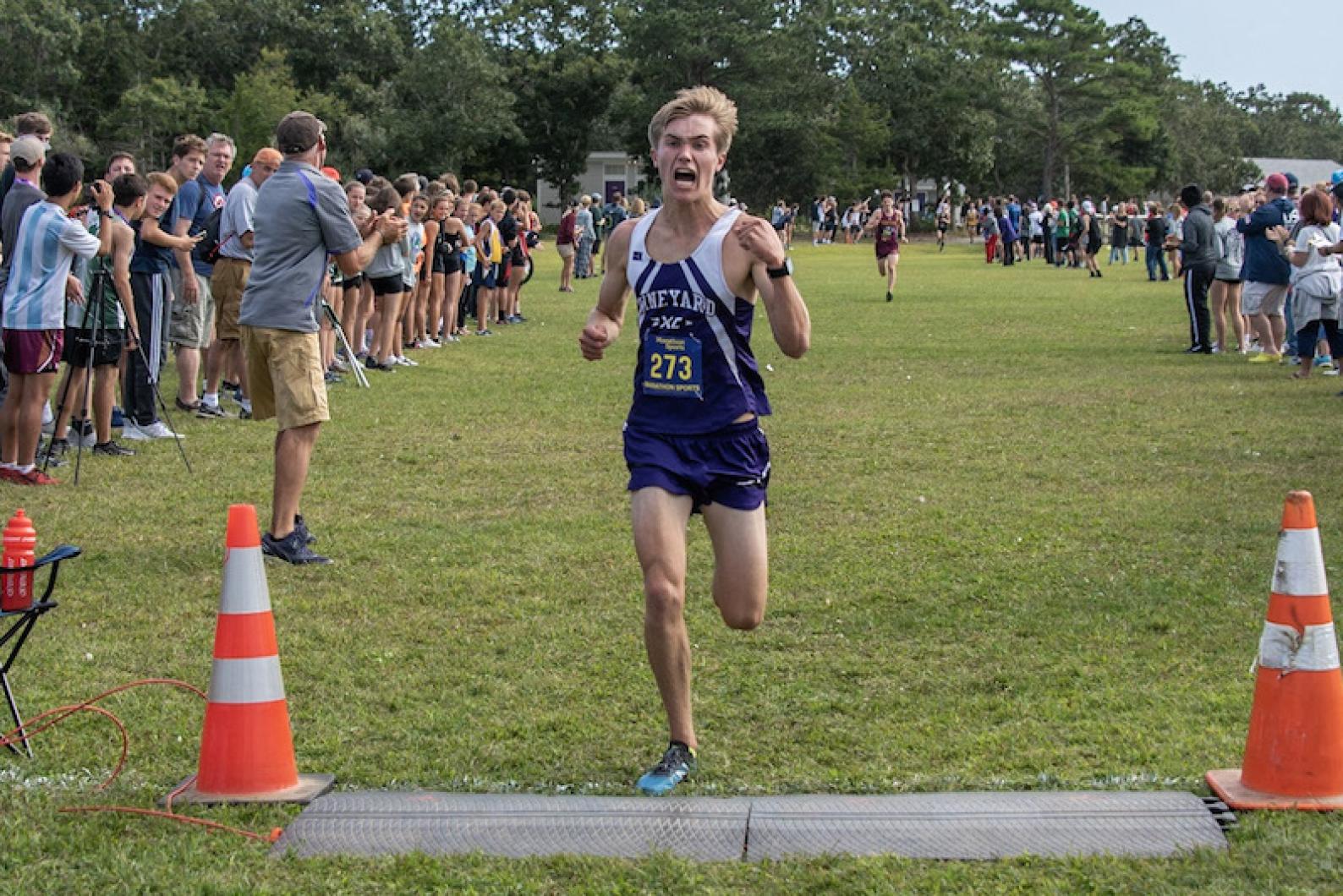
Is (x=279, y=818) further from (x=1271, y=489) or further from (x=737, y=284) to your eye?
(x=1271, y=489)

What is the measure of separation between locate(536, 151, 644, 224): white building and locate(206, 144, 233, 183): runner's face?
3060 inches

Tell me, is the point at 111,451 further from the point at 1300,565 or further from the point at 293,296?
the point at 1300,565

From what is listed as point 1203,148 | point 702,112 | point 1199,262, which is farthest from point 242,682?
point 1203,148

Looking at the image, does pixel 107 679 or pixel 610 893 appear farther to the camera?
pixel 107 679

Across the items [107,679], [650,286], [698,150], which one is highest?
[698,150]

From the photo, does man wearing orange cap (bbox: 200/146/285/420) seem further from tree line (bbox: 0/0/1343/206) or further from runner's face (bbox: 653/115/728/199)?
tree line (bbox: 0/0/1343/206)

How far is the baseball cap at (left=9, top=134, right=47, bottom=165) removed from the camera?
10.1 m

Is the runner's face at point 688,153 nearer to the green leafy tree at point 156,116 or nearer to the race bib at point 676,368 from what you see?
the race bib at point 676,368

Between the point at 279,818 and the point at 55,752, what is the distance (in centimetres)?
105

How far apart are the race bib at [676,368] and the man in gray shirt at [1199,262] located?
1522 cm

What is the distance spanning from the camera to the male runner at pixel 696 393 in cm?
483

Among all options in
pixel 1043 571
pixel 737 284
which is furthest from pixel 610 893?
pixel 1043 571

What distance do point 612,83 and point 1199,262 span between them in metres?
64.9

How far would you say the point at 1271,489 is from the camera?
996cm
